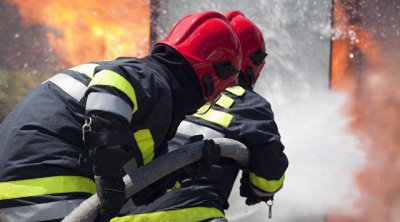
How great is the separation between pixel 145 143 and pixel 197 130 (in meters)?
1.14

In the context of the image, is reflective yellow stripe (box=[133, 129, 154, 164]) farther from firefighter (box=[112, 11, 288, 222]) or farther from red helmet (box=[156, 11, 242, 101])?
firefighter (box=[112, 11, 288, 222])

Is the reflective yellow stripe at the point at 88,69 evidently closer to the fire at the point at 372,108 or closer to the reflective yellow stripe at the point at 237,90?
the reflective yellow stripe at the point at 237,90

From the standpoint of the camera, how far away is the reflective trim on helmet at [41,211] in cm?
274

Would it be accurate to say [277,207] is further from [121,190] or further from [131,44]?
[121,190]

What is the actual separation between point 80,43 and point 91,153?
18.9 feet

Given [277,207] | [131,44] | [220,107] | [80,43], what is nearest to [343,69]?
[277,207]

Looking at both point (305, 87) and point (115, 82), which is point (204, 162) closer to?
point (115, 82)

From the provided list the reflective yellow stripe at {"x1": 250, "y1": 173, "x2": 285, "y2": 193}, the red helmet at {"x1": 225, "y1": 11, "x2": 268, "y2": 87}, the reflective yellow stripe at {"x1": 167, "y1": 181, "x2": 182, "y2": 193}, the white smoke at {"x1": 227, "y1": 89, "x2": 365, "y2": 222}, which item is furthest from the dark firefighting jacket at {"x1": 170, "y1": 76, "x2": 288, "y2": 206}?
the white smoke at {"x1": 227, "y1": 89, "x2": 365, "y2": 222}

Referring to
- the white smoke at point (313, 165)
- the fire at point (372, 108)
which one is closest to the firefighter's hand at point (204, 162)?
the white smoke at point (313, 165)

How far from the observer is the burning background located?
746 cm

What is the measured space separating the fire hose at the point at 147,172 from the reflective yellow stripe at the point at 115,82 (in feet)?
1.07

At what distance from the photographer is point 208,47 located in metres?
3.22

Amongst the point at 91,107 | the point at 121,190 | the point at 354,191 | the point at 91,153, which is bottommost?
the point at 354,191

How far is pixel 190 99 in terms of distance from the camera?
3154mm
